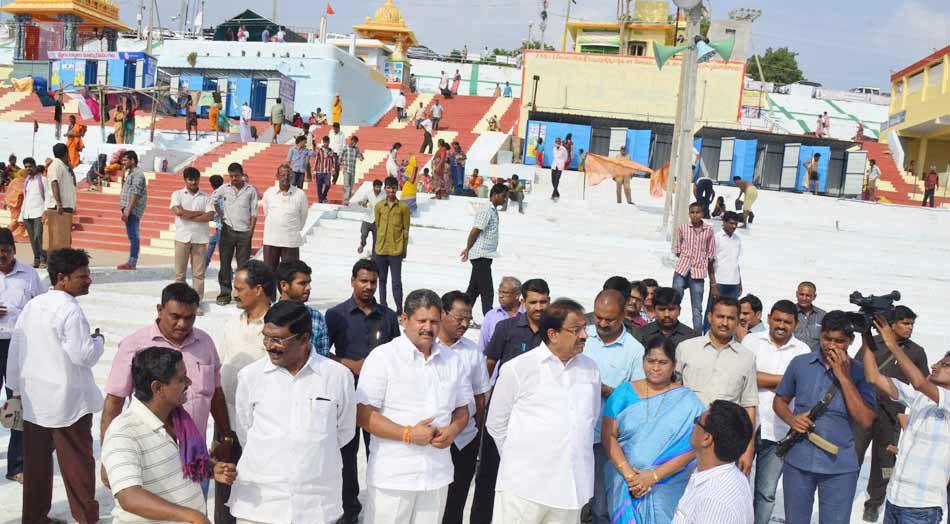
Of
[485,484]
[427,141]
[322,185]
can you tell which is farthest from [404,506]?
[427,141]

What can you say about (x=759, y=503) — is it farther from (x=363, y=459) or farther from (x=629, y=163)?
(x=629, y=163)

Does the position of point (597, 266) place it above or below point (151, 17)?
below

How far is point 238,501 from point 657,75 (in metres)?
27.2

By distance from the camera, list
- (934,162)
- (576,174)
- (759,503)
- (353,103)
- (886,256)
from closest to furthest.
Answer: (759,503)
(886,256)
(576,174)
(353,103)
(934,162)

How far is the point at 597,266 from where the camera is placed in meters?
13.5

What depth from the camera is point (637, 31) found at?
43.2 m

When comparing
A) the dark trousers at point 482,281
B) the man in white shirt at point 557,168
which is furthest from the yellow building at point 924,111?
the dark trousers at point 482,281

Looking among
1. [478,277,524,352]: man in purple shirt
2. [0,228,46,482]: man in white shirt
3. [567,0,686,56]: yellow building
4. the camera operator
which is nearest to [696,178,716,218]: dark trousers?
the camera operator

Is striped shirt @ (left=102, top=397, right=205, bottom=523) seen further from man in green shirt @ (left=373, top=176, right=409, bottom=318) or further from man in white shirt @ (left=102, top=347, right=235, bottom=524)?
man in green shirt @ (left=373, top=176, right=409, bottom=318)

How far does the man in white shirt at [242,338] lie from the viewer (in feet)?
13.4

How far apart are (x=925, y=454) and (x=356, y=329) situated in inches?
124

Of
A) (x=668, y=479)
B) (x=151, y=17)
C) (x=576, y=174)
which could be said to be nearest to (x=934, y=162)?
(x=576, y=174)

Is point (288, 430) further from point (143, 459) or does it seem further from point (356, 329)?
point (356, 329)

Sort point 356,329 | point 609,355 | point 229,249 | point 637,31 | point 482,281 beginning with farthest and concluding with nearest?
point 637,31 < point 229,249 < point 482,281 < point 356,329 < point 609,355
